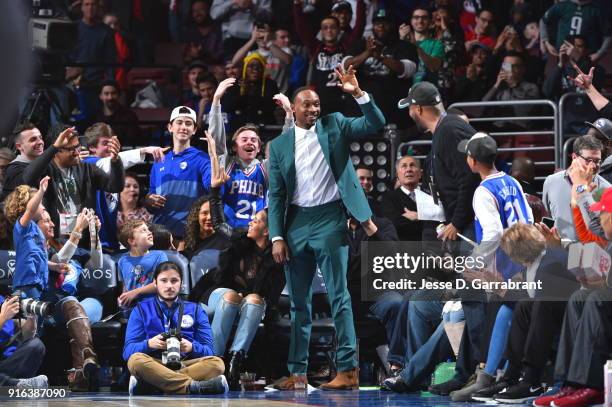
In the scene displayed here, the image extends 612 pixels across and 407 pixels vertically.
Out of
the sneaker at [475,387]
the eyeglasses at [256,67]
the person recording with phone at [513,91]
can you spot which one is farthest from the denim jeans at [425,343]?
the eyeglasses at [256,67]

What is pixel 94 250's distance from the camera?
8.20m

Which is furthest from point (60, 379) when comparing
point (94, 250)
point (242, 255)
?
point (242, 255)

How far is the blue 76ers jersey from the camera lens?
8734 mm

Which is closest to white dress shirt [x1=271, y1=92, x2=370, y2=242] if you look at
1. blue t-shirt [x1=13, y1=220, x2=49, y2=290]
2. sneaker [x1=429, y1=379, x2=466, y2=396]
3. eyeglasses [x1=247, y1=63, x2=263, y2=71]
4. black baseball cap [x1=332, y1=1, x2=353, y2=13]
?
sneaker [x1=429, y1=379, x2=466, y2=396]

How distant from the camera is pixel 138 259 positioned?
26.7 ft

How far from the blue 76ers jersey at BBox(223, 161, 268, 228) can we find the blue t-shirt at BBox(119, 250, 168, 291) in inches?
32.5

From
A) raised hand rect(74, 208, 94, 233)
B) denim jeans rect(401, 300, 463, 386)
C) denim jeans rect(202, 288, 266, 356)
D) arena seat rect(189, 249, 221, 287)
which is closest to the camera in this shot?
denim jeans rect(401, 300, 463, 386)

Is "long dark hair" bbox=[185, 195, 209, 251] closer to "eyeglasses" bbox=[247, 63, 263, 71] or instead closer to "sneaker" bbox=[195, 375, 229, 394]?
"sneaker" bbox=[195, 375, 229, 394]

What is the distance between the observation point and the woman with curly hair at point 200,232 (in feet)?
27.8

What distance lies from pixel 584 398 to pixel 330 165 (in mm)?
2521

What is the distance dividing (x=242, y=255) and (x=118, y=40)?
551 cm

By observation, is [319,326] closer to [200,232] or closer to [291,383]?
[291,383]

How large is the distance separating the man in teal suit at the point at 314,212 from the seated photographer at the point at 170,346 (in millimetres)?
625

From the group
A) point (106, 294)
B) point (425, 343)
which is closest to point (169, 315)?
point (106, 294)
